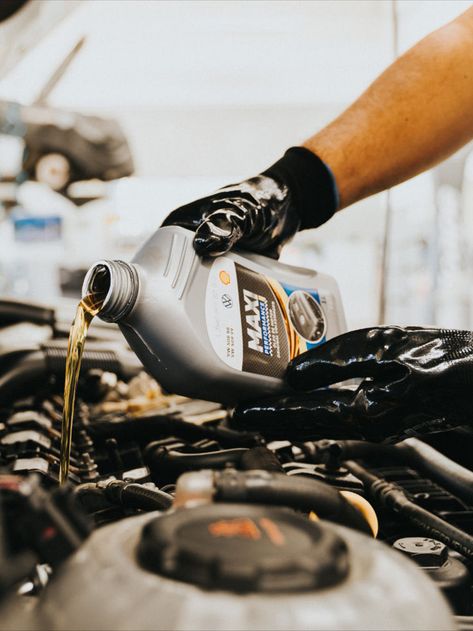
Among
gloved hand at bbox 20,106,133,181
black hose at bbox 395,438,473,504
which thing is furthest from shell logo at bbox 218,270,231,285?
gloved hand at bbox 20,106,133,181

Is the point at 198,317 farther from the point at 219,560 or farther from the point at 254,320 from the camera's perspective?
the point at 219,560

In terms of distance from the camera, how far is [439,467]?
862mm

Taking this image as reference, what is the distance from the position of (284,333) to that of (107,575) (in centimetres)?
64

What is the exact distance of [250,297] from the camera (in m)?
0.91

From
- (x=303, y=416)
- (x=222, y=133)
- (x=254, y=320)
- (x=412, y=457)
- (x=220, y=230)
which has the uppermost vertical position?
(x=222, y=133)

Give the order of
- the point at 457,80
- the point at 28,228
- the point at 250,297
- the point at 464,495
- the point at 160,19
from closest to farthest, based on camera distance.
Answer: the point at 464,495
the point at 250,297
the point at 457,80
the point at 160,19
the point at 28,228

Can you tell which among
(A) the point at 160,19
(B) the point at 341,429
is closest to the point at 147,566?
(B) the point at 341,429

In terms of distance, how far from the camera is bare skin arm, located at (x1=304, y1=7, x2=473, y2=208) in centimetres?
107

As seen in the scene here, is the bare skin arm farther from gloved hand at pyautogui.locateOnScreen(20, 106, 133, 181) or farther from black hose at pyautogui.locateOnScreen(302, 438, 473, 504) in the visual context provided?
gloved hand at pyautogui.locateOnScreen(20, 106, 133, 181)

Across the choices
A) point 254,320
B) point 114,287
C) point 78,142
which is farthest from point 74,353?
point 78,142

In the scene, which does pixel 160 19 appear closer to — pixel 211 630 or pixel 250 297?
pixel 250 297

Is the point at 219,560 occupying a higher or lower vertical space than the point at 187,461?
higher

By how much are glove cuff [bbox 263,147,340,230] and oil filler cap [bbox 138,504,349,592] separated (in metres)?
0.75

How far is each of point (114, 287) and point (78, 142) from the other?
2.94 meters
